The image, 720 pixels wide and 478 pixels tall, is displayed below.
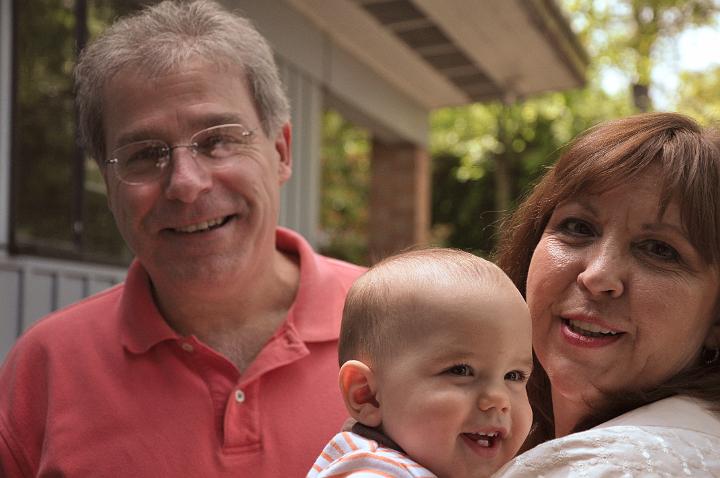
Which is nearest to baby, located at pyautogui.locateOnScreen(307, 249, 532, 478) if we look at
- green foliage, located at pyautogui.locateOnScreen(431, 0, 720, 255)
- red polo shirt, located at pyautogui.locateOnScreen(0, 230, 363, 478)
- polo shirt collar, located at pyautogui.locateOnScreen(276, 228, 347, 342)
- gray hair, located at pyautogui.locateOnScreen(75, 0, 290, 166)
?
red polo shirt, located at pyautogui.locateOnScreen(0, 230, 363, 478)

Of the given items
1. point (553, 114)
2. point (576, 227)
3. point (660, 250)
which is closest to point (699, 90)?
point (553, 114)

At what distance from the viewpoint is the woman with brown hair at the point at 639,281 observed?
163 cm

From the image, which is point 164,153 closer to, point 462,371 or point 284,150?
point 284,150

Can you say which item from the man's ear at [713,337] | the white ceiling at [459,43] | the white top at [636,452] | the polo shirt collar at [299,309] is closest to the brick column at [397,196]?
the white ceiling at [459,43]

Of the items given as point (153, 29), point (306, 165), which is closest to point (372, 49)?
point (306, 165)

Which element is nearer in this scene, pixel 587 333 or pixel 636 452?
pixel 636 452

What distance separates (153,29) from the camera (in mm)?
2244

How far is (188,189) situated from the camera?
2.15m

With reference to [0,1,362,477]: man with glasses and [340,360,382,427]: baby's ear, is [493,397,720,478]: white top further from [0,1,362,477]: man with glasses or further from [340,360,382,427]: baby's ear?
[0,1,362,477]: man with glasses

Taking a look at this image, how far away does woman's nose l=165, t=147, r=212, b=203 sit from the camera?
2.15m

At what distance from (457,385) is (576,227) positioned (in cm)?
50

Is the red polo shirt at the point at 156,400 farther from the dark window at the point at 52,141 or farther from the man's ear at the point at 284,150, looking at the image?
the dark window at the point at 52,141

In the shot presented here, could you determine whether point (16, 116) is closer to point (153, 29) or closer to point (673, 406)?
point (153, 29)

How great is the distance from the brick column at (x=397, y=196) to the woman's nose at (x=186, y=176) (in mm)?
8561
